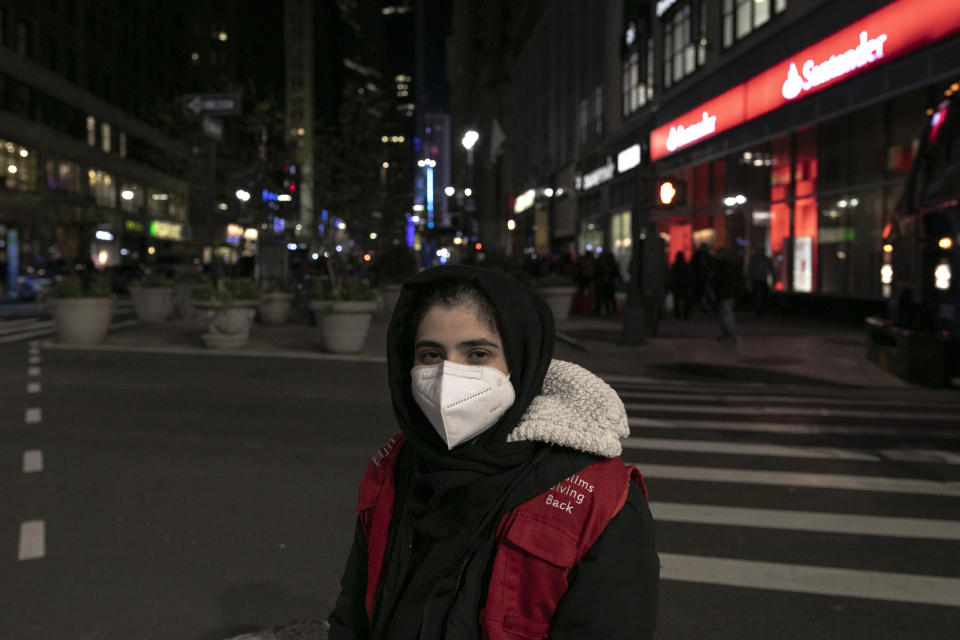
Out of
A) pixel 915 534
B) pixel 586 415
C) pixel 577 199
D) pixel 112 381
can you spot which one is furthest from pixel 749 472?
pixel 577 199

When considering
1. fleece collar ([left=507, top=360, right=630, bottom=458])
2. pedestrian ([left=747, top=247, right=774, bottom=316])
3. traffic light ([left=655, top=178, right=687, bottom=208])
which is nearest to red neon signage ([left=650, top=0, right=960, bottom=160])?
traffic light ([left=655, top=178, right=687, bottom=208])

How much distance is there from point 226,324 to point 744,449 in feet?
34.0

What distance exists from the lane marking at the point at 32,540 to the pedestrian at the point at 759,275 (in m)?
20.4

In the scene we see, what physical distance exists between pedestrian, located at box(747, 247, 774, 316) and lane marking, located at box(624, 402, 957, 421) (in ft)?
44.1

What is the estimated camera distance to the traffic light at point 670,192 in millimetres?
16844

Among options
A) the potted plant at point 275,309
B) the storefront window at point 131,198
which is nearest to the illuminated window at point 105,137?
the storefront window at point 131,198

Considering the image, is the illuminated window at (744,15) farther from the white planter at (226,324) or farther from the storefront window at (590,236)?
the storefront window at (590,236)

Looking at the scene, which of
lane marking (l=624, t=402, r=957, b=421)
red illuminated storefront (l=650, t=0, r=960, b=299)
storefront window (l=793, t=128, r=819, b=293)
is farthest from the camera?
storefront window (l=793, t=128, r=819, b=293)

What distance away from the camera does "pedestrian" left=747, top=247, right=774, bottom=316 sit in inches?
914

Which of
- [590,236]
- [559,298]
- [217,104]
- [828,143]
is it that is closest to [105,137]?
[590,236]

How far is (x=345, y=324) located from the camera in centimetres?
1557

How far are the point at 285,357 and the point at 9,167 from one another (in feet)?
126

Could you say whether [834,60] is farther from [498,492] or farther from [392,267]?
[498,492]

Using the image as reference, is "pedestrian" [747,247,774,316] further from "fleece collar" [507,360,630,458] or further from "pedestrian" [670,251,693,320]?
"fleece collar" [507,360,630,458]
